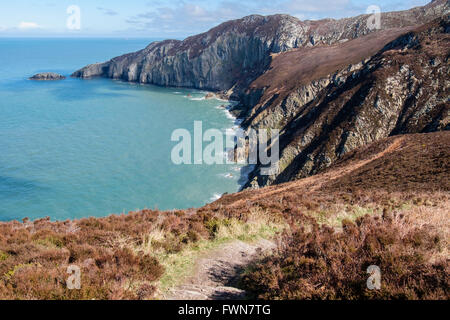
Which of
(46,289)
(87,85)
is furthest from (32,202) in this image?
(87,85)

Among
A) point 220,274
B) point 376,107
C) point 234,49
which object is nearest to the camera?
point 220,274

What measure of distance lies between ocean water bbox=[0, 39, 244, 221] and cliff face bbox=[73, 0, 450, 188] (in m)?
10.9

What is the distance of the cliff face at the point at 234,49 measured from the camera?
381 ft

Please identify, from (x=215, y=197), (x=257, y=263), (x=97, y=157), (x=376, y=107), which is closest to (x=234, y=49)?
(x=97, y=157)

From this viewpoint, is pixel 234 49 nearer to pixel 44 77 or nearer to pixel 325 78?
pixel 325 78

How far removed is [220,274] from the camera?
7.42 meters

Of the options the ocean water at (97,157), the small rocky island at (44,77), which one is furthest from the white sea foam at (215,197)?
the small rocky island at (44,77)

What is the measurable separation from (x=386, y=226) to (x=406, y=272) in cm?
226

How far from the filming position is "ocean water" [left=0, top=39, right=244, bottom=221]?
4241 cm

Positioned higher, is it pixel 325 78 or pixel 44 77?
pixel 44 77

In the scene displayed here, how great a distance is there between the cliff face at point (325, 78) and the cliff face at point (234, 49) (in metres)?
0.45

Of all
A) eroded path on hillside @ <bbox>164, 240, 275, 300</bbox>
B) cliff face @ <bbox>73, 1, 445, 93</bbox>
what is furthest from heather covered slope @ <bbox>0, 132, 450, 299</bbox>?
cliff face @ <bbox>73, 1, 445, 93</bbox>

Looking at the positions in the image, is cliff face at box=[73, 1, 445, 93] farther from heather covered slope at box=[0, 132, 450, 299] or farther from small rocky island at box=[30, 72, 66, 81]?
heather covered slope at box=[0, 132, 450, 299]

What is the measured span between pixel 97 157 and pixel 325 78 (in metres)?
A: 51.9
